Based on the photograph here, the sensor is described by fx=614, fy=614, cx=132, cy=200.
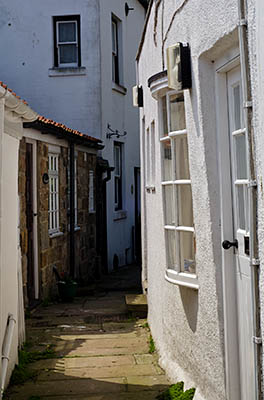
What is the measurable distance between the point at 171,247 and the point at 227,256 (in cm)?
132

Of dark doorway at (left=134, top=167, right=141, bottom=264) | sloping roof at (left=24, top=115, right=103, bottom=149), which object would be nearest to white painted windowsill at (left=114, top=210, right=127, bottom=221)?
dark doorway at (left=134, top=167, right=141, bottom=264)

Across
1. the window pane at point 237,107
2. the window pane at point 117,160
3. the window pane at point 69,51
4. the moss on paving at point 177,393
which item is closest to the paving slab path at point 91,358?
the moss on paving at point 177,393

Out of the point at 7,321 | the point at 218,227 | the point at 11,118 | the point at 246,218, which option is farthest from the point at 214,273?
the point at 11,118

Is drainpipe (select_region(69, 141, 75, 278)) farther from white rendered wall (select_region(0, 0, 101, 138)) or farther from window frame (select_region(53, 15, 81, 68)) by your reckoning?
window frame (select_region(53, 15, 81, 68))

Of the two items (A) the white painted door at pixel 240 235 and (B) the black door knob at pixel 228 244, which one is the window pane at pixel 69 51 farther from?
(B) the black door knob at pixel 228 244

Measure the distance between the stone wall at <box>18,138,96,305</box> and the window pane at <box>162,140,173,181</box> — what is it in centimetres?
358

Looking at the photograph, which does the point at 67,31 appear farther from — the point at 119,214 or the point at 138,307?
the point at 138,307

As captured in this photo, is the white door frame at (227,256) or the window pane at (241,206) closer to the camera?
the window pane at (241,206)

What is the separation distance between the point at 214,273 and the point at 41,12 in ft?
39.5

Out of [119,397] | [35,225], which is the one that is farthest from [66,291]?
[119,397]

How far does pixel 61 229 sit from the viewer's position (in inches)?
453

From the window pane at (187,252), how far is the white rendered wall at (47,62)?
9878 mm

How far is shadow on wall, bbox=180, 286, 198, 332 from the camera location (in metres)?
4.62

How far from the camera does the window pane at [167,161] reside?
5410 millimetres
